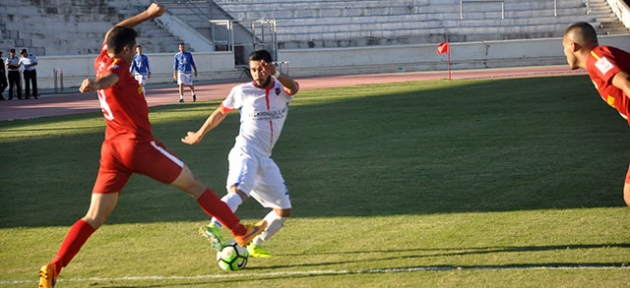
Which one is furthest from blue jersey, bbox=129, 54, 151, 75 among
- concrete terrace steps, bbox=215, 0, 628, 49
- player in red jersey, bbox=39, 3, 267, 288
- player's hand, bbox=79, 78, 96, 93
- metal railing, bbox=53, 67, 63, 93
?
player's hand, bbox=79, 78, 96, 93

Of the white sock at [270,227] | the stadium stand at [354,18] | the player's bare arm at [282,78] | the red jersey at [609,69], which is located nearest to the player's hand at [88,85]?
the player's bare arm at [282,78]

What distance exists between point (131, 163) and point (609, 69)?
3820mm

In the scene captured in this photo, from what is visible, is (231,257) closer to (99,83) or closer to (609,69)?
(99,83)

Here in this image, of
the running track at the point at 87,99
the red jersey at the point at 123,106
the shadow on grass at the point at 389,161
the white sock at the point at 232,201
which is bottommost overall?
the running track at the point at 87,99

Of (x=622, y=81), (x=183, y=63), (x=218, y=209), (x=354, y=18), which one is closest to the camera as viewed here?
(x=622, y=81)

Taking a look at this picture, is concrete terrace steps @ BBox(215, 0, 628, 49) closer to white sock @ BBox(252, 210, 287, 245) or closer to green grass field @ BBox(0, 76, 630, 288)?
green grass field @ BBox(0, 76, 630, 288)

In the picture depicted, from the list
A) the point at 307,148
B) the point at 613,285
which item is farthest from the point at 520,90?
the point at 613,285

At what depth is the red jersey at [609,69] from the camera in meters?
7.24

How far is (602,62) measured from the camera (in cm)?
731

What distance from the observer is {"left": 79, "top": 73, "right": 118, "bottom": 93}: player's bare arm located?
725 centimetres

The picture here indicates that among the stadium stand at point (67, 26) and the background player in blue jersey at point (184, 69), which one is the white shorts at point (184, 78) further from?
the stadium stand at point (67, 26)

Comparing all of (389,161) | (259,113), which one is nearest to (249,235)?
(259,113)

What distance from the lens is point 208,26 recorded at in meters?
51.5

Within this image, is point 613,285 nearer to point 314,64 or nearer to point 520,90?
point 520,90
